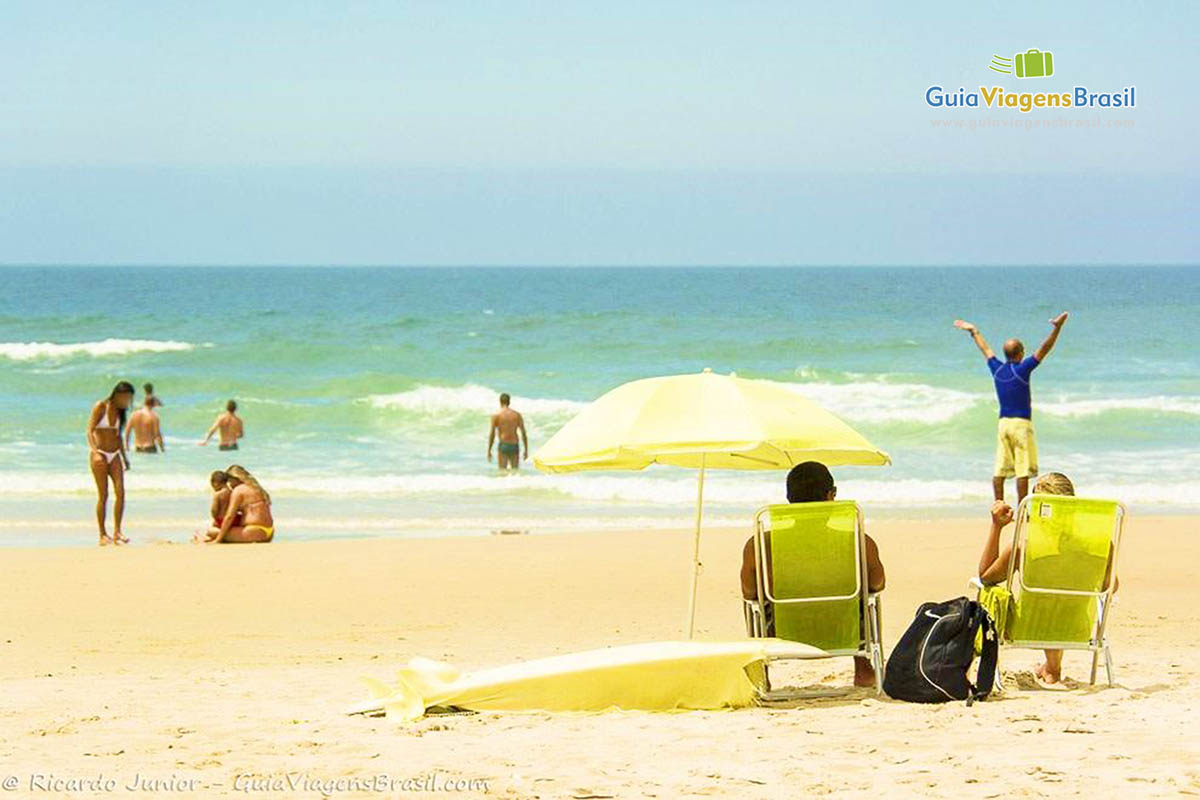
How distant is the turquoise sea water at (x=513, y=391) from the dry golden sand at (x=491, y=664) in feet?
11.7

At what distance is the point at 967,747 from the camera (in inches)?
211

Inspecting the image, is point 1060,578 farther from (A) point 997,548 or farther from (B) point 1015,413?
(B) point 1015,413

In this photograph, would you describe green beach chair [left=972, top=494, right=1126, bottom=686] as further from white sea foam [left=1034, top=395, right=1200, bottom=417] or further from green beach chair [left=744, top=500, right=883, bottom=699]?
white sea foam [left=1034, top=395, right=1200, bottom=417]

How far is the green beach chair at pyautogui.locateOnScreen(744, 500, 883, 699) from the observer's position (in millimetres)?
6410

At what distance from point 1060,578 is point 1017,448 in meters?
5.74

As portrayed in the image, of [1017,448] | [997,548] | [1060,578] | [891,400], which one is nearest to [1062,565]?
[1060,578]

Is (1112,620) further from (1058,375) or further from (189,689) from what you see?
(1058,375)

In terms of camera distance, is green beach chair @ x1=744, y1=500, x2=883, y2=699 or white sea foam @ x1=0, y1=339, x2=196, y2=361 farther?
white sea foam @ x1=0, y1=339, x2=196, y2=361

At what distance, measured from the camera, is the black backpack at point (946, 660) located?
249 inches

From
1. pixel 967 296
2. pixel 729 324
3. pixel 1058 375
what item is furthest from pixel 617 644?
pixel 967 296

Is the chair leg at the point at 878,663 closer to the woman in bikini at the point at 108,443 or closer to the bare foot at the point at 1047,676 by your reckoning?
the bare foot at the point at 1047,676

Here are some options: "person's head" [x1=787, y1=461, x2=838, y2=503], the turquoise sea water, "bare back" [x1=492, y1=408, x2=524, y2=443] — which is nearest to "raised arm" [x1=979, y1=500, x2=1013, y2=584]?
"person's head" [x1=787, y1=461, x2=838, y2=503]

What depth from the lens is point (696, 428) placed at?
6469 mm

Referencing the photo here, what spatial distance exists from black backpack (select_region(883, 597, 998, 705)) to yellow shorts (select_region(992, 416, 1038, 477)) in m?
5.91
